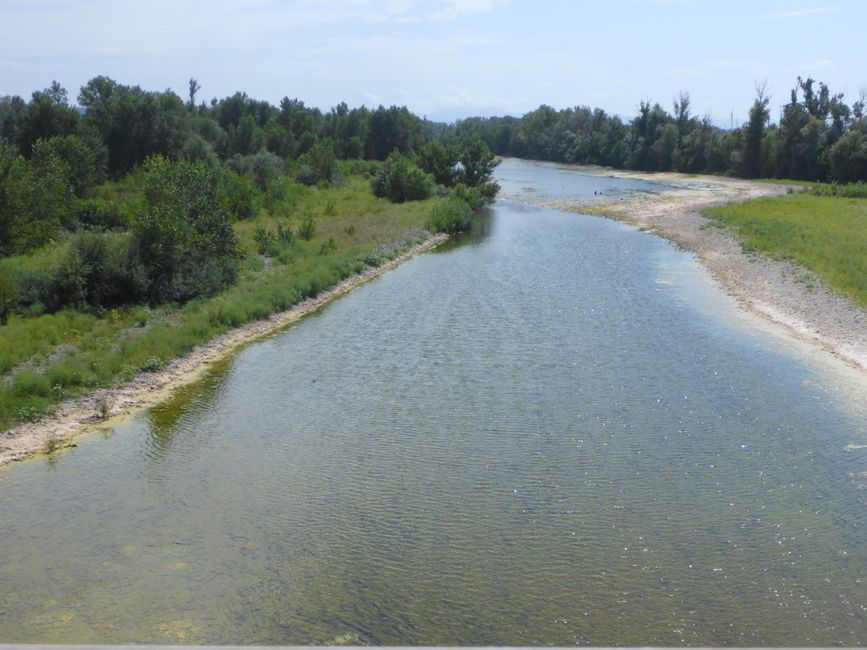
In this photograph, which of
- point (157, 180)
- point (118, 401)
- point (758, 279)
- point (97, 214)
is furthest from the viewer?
point (97, 214)

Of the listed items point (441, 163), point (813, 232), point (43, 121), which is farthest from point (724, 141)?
point (43, 121)

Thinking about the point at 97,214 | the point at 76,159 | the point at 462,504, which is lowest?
the point at 462,504

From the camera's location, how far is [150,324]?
25.0 metres

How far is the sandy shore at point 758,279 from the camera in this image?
26.1 meters

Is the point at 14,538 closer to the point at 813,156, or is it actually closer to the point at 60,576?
the point at 60,576

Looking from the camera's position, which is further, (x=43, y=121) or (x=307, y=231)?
(x=43, y=121)

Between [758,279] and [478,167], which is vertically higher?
[478,167]

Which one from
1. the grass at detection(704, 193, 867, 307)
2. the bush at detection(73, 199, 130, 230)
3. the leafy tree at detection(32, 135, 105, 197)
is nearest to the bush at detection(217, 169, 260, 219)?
the bush at detection(73, 199, 130, 230)

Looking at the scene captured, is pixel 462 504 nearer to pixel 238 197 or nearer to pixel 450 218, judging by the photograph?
pixel 238 197

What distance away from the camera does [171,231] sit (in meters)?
27.8

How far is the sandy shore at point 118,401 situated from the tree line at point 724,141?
8381cm

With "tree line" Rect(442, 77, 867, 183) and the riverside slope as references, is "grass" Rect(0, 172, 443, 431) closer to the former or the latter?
the riverside slope

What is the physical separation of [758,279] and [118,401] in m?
28.9

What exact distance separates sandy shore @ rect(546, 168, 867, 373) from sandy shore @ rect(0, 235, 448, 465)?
19.1 metres
